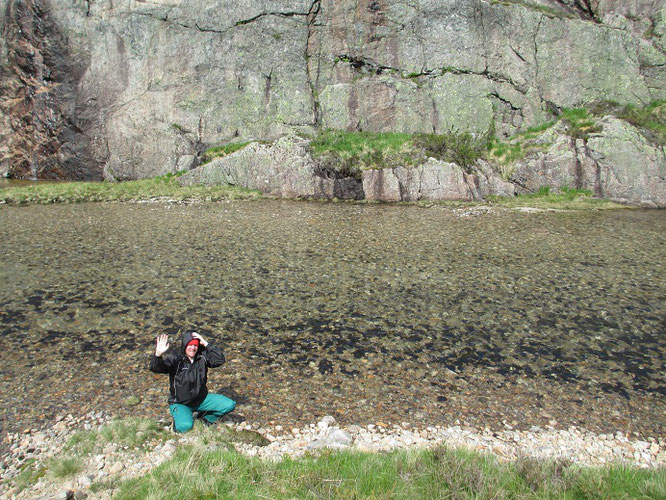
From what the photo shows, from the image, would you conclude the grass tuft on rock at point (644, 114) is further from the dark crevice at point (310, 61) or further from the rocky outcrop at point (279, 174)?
the dark crevice at point (310, 61)

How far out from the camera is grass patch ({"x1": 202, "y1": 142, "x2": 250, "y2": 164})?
42.2 meters

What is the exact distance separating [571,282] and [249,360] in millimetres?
13038

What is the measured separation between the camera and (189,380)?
856cm

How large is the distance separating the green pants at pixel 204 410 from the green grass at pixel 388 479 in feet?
3.88

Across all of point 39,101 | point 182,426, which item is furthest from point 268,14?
point 182,426

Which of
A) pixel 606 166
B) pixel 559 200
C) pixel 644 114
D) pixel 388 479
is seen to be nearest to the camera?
pixel 388 479

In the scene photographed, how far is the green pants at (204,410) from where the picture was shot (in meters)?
8.39

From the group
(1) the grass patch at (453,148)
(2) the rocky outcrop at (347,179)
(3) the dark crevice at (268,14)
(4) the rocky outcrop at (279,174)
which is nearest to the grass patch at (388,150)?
(1) the grass patch at (453,148)

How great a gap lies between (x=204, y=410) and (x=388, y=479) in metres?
4.08

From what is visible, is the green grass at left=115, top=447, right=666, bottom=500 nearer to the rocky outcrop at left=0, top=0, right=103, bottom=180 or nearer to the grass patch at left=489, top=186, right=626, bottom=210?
the grass patch at left=489, top=186, right=626, bottom=210

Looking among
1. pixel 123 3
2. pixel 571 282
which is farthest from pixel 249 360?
pixel 123 3

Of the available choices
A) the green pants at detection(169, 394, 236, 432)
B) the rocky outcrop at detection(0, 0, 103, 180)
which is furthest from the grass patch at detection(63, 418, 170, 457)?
the rocky outcrop at detection(0, 0, 103, 180)

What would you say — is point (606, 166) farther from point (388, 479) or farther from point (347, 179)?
point (388, 479)

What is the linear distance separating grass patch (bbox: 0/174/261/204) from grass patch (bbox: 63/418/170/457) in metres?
28.3
